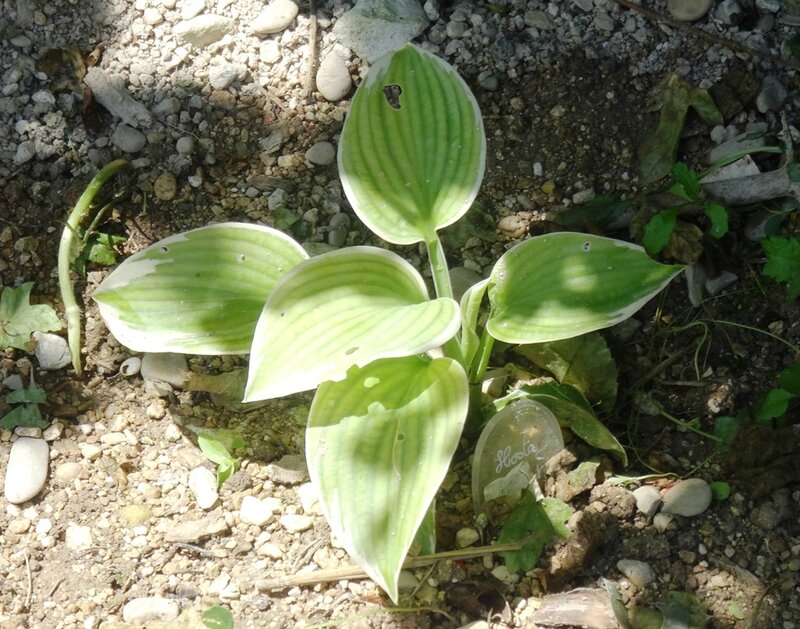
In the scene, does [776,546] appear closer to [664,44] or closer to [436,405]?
[436,405]

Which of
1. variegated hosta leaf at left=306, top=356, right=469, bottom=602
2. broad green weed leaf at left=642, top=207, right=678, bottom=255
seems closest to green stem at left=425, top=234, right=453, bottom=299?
variegated hosta leaf at left=306, top=356, right=469, bottom=602

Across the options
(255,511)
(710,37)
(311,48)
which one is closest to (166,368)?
(255,511)

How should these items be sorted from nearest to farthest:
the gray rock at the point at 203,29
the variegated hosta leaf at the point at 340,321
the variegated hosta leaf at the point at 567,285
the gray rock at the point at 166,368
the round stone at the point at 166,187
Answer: the variegated hosta leaf at the point at 340,321
the variegated hosta leaf at the point at 567,285
the gray rock at the point at 166,368
the round stone at the point at 166,187
the gray rock at the point at 203,29

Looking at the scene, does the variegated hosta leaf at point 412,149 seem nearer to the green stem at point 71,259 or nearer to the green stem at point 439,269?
the green stem at point 439,269

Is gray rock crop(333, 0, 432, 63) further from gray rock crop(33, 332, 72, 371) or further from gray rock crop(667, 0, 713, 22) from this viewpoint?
gray rock crop(33, 332, 72, 371)

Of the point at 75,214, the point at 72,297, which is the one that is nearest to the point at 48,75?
the point at 75,214

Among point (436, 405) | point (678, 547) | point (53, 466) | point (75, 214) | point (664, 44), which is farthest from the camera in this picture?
point (664, 44)

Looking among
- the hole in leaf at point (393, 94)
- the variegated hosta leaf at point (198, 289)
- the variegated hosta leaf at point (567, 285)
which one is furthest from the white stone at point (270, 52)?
the variegated hosta leaf at point (567, 285)
